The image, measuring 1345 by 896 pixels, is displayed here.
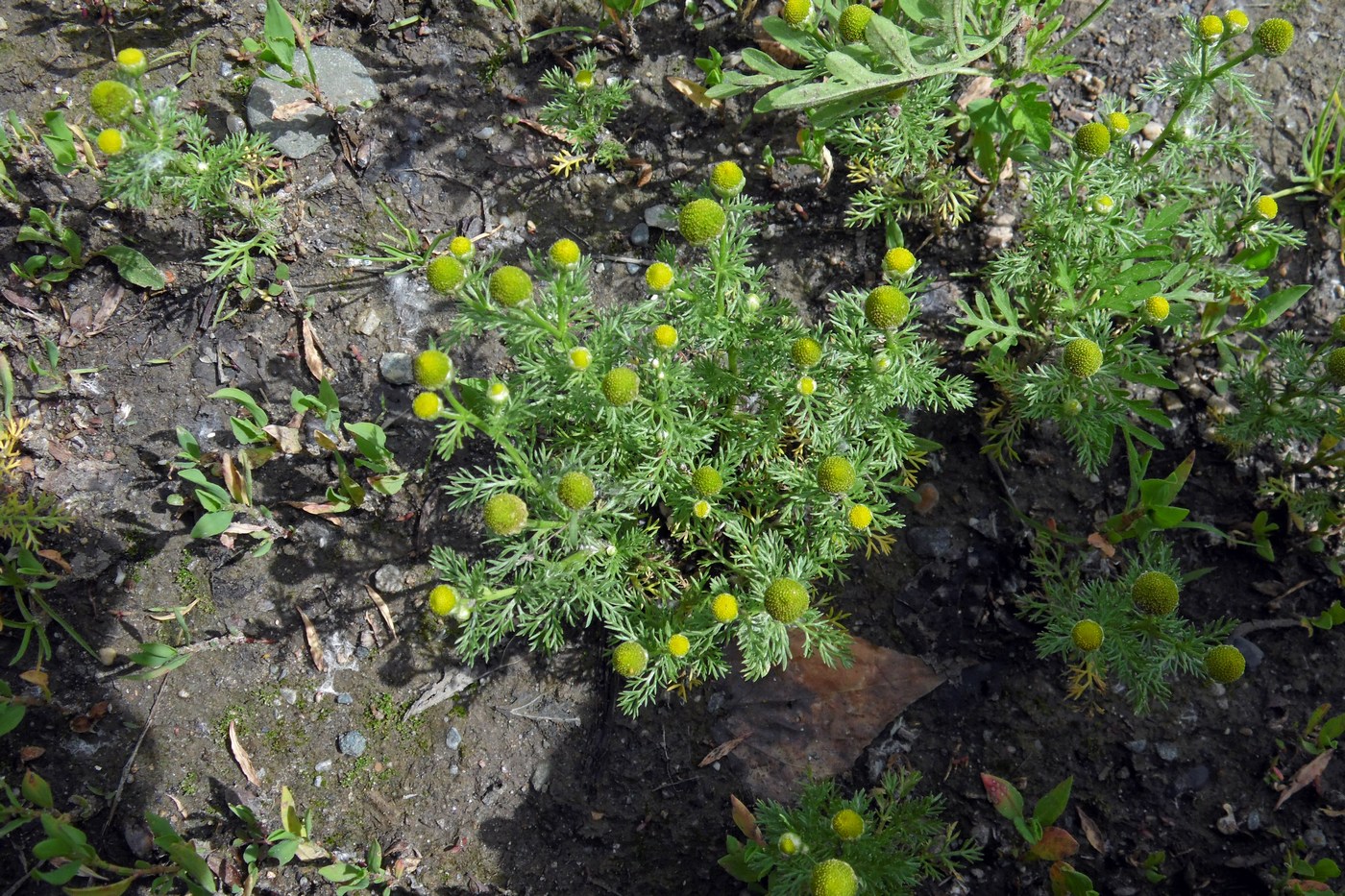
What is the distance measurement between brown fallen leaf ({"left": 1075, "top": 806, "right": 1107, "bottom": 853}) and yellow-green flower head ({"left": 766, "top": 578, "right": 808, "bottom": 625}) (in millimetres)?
1497

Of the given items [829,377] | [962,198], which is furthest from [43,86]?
[962,198]

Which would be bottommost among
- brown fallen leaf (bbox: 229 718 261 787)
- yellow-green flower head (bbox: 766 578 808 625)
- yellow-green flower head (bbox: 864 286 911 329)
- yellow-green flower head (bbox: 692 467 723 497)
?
brown fallen leaf (bbox: 229 718 261 787)

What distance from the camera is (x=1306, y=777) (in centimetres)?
320

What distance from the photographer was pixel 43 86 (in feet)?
12.5

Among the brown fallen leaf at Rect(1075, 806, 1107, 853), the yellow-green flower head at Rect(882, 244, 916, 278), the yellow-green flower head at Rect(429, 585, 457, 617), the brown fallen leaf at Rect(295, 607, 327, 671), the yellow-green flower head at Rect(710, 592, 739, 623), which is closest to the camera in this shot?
the yellow-green flower head at Rect(429, 585, 457, 617)

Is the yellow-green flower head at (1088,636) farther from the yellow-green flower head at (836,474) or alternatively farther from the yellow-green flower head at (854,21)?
the yellow-green flower head at (854,21)

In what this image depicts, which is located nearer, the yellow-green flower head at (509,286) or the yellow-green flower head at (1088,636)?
the yellow-green flower head at (509,286)

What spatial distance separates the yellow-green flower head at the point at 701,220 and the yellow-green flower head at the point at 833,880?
191 centimetres

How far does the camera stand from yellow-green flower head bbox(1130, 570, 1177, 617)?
275 centimetres

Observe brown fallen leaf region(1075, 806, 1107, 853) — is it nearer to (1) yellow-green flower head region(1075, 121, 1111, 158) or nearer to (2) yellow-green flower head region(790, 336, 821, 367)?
(2) yellow-green flower head region(790, 336, 821, 367)

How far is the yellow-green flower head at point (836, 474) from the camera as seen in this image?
2.78 m

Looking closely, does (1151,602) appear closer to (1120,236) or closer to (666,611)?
(1120,236)

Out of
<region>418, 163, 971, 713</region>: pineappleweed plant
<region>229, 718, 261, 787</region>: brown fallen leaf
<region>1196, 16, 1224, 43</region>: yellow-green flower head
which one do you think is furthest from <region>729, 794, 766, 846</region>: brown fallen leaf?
<region>1196, 16, 1224, 43</region>: yellow-green flower head

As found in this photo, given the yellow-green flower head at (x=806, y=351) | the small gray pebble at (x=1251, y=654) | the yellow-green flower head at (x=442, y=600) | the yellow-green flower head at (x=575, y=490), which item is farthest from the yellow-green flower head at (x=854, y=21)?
the small gray pebble at (x=1251, y=654)
